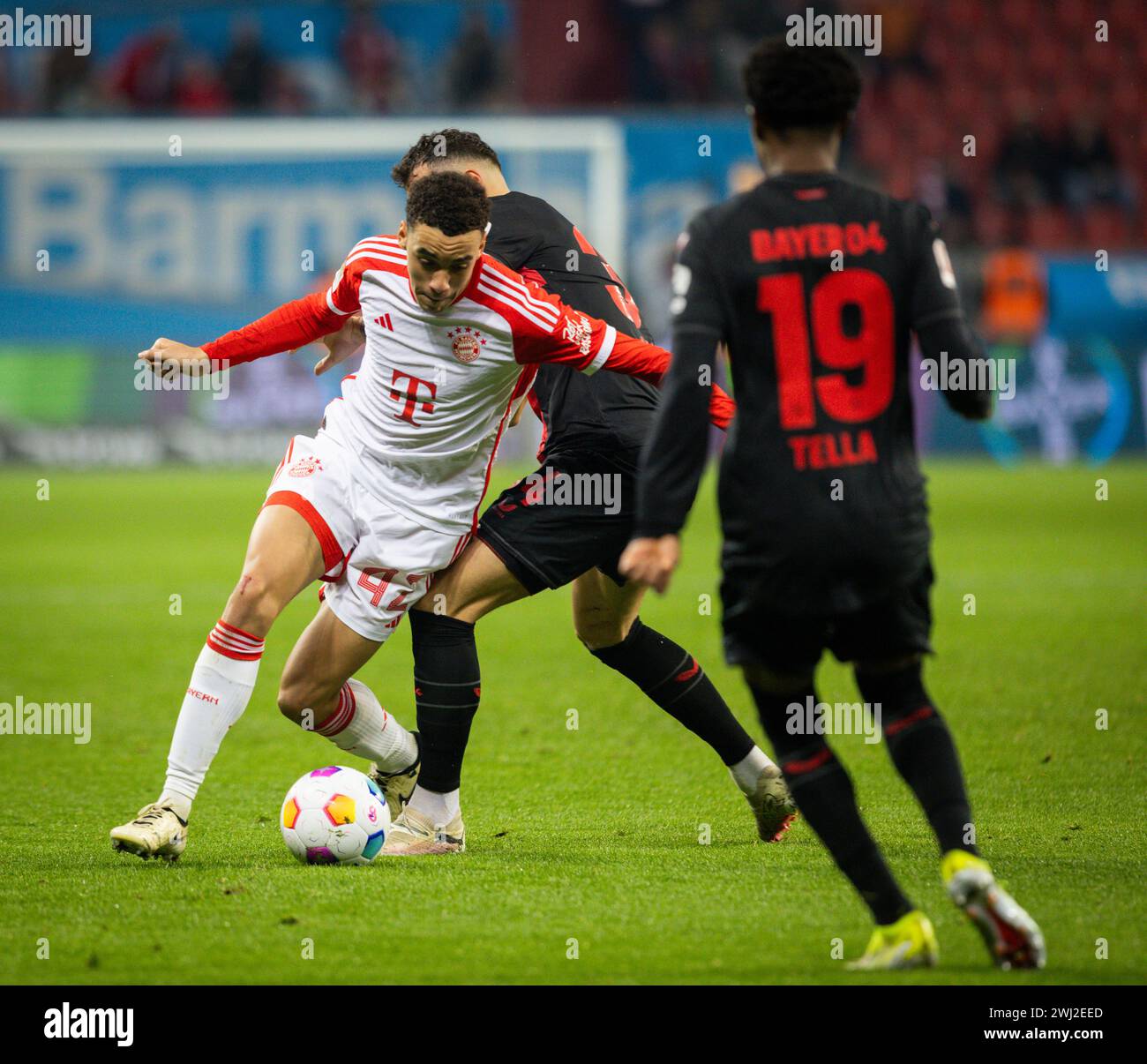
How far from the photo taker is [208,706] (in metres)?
4.55

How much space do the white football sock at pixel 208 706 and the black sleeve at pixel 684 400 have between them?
1.61 m

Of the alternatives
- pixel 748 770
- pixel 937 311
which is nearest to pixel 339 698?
pixel 748 770

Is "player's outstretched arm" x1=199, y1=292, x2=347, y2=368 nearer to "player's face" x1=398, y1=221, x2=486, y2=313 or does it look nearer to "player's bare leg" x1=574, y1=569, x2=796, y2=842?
"player's face" x1=398, y1=221, x2=486, y2=313

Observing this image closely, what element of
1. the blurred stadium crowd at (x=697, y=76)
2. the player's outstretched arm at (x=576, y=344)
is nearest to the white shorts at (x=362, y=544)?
the player's outstretched arm at (x=576, y=344)

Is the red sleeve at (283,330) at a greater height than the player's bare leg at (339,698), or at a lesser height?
greater

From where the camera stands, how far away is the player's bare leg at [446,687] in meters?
4.68

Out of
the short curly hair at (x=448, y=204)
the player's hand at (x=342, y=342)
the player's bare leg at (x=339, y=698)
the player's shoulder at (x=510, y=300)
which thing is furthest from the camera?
the player's hand at (x=342, y=342)

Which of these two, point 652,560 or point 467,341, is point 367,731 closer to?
point 467,341

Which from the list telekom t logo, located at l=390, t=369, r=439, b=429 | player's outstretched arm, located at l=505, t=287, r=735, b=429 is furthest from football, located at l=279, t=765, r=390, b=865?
player's outstretched arm, located at l=505, t=287, r=735, b=429

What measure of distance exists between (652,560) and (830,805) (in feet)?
2.09

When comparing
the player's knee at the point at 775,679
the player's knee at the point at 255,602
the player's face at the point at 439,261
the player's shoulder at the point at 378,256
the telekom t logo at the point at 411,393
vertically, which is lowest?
the player's knee at the point at 775,679

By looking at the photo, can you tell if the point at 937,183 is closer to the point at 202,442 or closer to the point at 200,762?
the point at 202,442

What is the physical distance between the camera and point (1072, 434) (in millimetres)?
19562

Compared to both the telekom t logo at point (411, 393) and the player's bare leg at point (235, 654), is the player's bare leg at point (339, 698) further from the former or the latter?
the telekom t logo at point (411, 393)
